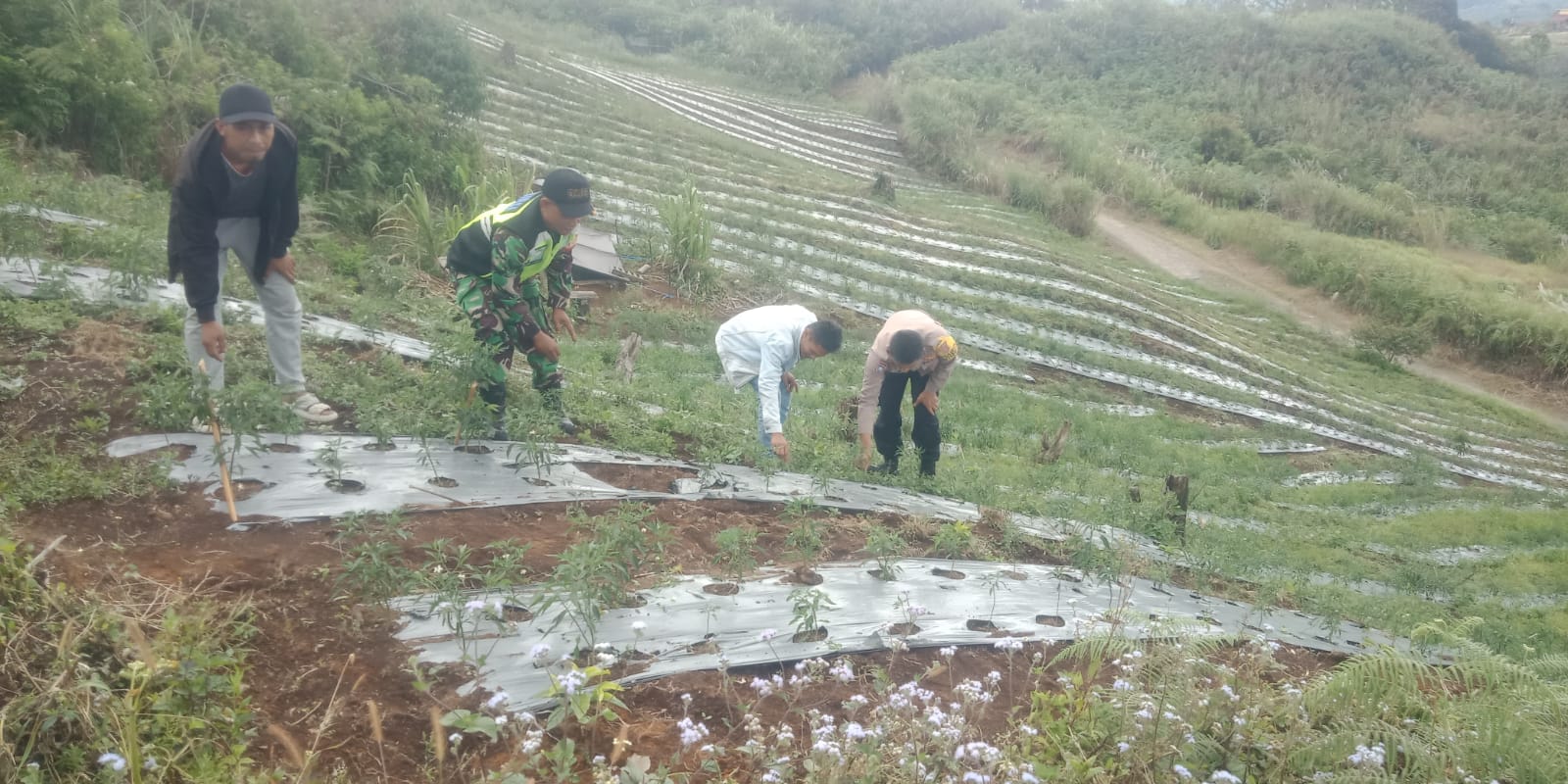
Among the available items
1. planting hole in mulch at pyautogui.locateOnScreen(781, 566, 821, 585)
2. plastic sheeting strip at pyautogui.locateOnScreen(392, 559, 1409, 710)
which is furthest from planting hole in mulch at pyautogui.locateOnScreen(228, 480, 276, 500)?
planting hole in mulch at pyautogui.locateOnScreen(781, 566, 821, 585)

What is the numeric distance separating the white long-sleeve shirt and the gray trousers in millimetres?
2180

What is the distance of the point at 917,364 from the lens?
549 cm

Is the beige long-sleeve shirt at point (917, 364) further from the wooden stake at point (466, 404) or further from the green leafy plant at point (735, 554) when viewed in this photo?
the wooden stake at point (466, 404)

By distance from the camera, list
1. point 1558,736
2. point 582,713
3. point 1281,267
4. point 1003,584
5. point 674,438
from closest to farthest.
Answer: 1. point 582,713
2. point 1558,736
3. point 1003,584
4. point 674,438
5. point 1281,267

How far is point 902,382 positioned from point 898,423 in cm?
34

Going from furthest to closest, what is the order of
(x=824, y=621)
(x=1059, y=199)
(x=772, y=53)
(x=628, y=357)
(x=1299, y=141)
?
(x=772, y=53)
(x=1299, y=141)
(x=1059, y=199)
(x=628, y=357)
(x=824, y=621)

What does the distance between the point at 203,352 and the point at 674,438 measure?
251cm

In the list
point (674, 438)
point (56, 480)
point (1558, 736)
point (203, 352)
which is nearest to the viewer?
point (1558, 736)

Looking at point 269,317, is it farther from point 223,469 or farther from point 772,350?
point 772,350

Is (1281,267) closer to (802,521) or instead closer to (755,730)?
(802,521)

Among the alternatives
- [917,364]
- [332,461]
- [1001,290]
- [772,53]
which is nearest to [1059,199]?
[1001,290]

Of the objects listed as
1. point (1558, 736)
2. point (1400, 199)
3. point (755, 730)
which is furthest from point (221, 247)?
point (1400, 199)

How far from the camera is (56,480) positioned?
3406mm

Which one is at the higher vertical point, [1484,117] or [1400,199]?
[1484,117]
